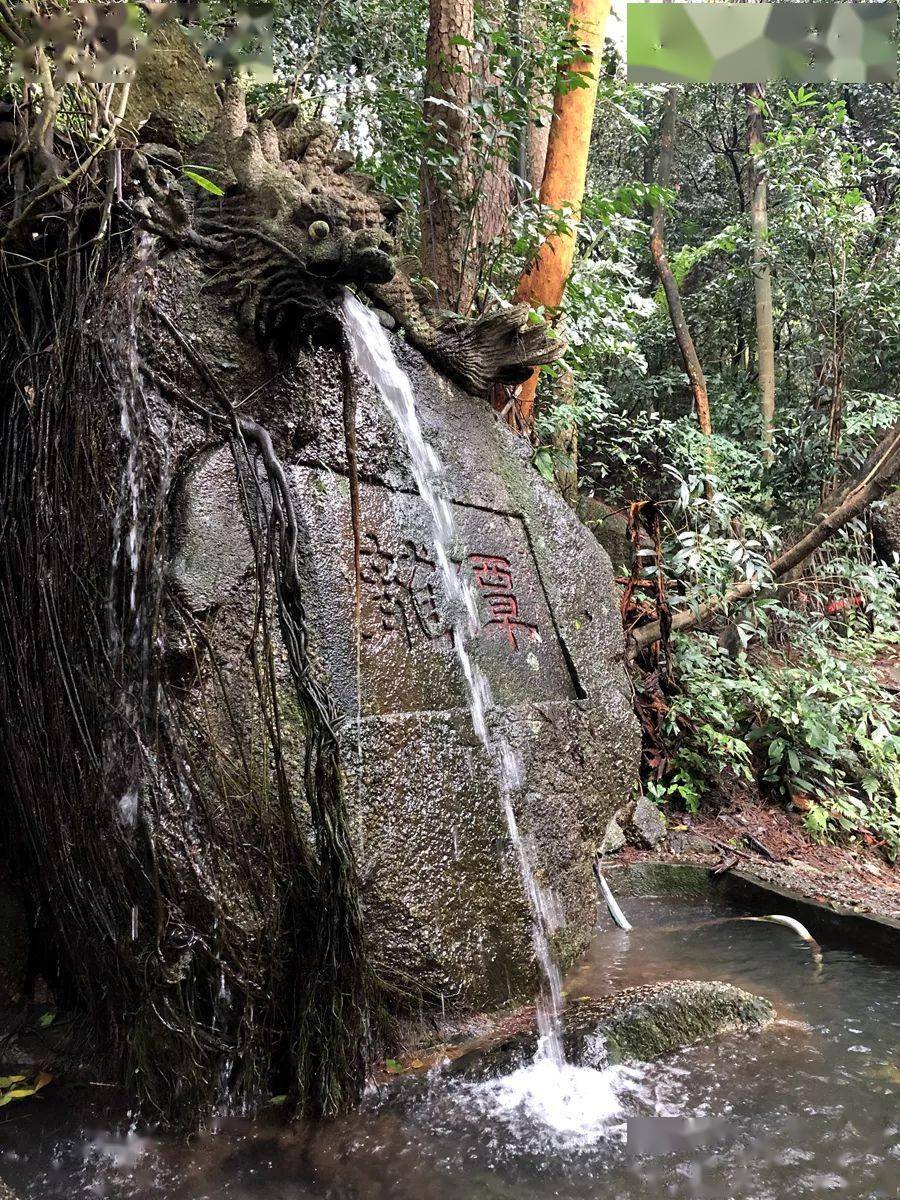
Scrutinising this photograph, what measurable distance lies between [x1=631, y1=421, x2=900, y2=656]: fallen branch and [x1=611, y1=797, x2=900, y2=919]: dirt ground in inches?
46.4

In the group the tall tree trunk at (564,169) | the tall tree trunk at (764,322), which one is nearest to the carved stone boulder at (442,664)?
the tall tree trunk at (564,169)

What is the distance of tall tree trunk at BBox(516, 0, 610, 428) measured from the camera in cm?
501

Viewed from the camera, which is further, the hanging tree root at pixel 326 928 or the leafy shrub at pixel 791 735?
the leafy shrub at pixel 791 735

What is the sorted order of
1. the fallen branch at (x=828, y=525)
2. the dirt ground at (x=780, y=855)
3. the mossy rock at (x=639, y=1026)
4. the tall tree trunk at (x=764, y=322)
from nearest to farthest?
the mossy rock at (x=639, y=1026), the dirt ground at (x=780, y=855), the fallen branch at (x=828, y=525), the tall tree trunk at (x=764, y=322)

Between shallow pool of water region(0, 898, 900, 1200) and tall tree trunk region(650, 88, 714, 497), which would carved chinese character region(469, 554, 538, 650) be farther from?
tall tree trunk region(650, 88, 714, 497)

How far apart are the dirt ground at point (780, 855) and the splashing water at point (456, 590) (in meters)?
1.33

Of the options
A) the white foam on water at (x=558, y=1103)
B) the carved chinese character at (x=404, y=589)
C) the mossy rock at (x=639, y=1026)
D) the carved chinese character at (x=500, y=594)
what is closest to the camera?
the white foam on water at (x=558, y=1103)

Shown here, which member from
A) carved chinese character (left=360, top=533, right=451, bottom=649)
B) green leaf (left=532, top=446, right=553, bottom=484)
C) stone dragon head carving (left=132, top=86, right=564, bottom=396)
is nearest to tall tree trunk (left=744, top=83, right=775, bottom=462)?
green leaf (left=532, top=446, right=553, bottom=484)

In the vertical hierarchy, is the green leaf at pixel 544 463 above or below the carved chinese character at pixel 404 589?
above

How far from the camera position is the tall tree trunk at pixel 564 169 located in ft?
16.4

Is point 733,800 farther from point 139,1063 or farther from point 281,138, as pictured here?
point 281,138

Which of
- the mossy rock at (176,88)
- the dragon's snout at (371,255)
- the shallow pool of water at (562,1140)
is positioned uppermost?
the mossy rock at (176,88)

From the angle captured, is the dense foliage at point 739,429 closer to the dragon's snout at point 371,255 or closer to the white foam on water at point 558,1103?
the dragon's snout at point 371,255

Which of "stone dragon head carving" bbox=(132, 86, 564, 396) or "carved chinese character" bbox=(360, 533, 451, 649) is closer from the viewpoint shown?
"stone dragon head carving" bbox=(132, 86, 564, 396)
